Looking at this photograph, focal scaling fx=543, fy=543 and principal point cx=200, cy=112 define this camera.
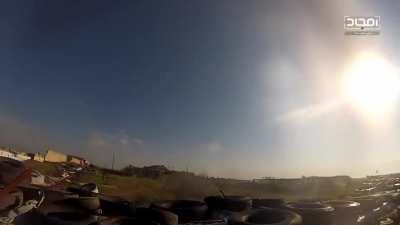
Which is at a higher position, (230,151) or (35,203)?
(230,151)

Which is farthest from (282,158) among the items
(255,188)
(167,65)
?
(167,65)

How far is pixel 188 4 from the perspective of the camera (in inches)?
160

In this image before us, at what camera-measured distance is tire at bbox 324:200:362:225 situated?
489cm

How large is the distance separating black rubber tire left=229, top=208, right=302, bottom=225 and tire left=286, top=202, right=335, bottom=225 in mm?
113

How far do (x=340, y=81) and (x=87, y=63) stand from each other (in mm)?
1927

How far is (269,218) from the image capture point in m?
4.64

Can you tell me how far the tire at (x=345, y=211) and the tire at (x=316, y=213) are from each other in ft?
0.23

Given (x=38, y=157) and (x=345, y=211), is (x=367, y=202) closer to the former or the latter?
(x=345, y=211)

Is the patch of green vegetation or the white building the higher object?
the white building

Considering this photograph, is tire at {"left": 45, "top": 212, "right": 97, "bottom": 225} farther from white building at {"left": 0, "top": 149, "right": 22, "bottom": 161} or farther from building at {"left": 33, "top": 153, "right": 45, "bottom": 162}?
white building at {"left": 0, "top": 149, "right": 22, "bottom": 161}

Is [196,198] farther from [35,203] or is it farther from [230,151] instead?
[35,203]

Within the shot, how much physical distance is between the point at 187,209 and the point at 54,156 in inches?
45.1

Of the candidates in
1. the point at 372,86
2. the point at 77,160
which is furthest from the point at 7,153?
the point at 372,86

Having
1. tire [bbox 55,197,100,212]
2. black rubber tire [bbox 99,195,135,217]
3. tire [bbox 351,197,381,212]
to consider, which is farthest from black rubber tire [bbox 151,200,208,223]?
tire [bbox 351,197,381,212]
